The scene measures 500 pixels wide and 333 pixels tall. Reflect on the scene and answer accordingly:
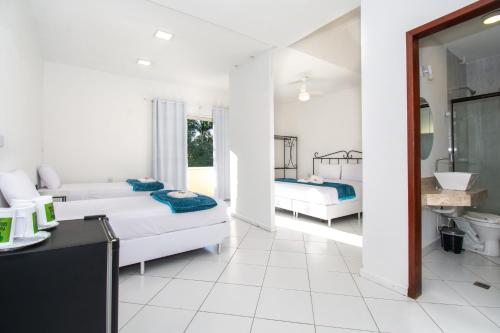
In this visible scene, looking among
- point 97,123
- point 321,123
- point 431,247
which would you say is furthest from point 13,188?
point 321,123

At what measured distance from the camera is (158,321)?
1567mm

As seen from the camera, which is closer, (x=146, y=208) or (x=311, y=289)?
(x=311, y=289)

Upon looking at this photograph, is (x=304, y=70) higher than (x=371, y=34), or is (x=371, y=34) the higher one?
(x=304, y=70)

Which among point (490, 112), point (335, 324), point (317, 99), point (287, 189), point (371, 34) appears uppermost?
point (317, 99)

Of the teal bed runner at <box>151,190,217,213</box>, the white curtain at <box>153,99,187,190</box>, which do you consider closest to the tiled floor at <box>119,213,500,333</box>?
the teal bed runner at <box>151,190,217,213</box>

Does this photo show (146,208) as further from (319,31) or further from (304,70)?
(304,70)

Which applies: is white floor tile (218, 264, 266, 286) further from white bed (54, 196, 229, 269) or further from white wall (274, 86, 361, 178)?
white wall (274, 86, 361, 178)

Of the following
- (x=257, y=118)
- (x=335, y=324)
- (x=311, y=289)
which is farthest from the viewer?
(x=257, y=118)

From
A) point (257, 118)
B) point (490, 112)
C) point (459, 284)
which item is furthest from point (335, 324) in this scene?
point (490, 112)

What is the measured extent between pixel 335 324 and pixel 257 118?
2.86 meters

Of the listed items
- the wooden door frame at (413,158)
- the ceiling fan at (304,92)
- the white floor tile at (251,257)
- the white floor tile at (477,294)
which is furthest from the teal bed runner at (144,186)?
the white floor tile at (477,294)

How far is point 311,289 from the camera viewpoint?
1.95 meters

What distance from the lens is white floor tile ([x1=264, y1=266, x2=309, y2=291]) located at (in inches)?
78.7

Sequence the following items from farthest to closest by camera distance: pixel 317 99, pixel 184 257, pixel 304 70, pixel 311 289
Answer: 1. pixel 317 99
2. pixel 304 70
3. pixel 184 257
4. pixel 311 289
